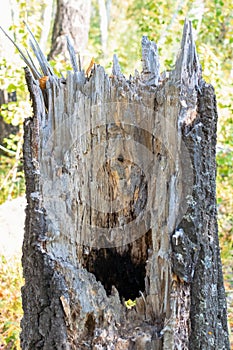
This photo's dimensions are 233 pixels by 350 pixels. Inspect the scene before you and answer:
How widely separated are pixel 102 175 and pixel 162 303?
0.66 m

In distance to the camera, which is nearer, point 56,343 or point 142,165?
point 56,343

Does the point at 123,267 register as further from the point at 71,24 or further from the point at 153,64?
the point at 71,24

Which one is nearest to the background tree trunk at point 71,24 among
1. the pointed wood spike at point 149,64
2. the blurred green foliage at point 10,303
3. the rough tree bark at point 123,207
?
the blurred green foliage at point 10,303

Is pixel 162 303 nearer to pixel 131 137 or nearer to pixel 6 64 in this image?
pixel 131 137

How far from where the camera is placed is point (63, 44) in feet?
24.4

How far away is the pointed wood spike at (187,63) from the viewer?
2.04 metres

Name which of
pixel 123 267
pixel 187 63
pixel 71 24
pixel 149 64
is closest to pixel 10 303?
pixel 123 267

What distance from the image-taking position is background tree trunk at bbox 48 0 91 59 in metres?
7.45

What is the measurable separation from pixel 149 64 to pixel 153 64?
2 cm

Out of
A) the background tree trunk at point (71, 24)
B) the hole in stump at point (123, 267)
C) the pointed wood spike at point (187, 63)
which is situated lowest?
the hole in stump at point (123, 267)

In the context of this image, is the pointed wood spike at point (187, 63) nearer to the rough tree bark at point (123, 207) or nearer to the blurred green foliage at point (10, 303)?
the rough tree bark at point (123, 207)

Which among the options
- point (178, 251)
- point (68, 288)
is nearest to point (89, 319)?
point (68, 288)

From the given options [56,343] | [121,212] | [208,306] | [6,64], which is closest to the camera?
[56,343]

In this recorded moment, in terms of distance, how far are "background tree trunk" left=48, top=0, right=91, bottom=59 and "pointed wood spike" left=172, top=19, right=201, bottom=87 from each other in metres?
5.61
